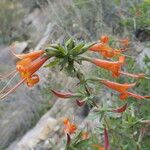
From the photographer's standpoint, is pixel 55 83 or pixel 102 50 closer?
pixel 102 50

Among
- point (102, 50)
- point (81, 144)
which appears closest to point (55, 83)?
point (81, 144)

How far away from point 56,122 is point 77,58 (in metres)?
3.97

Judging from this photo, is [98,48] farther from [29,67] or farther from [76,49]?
[29,67]

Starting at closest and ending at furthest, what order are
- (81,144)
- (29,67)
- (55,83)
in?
(29,67), (81,144), (55,83)

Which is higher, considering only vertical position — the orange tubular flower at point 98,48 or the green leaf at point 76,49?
the green leaf at point 76,49

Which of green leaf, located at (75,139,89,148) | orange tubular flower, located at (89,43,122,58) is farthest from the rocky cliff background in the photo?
orange tubular flower, located at (89,43,122,58)

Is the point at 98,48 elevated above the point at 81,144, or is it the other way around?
the point at 98,48

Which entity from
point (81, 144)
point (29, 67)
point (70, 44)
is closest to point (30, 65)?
point (29, 67)

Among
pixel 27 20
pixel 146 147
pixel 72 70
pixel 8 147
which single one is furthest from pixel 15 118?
pixel 27 20

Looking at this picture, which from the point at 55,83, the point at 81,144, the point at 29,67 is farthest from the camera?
the point at 55,83

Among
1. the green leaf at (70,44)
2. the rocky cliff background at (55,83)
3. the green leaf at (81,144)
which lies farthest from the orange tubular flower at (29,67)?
the rocky cliff background at (55,83)

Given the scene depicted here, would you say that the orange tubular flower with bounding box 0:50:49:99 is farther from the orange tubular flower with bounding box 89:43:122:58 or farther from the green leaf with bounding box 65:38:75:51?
the orange tubular flower with bounding box 89:43:122:58

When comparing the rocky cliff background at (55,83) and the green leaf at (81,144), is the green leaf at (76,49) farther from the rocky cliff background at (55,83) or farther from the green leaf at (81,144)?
the rocky cliff background at (55,83)

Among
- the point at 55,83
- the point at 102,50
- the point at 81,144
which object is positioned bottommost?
the point at 55,83
